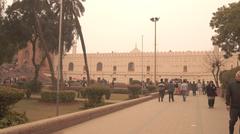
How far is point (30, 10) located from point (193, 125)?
26.3 m

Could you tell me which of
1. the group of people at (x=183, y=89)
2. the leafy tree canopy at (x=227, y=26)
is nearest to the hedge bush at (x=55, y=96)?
the group of people at (x=183, y=89)

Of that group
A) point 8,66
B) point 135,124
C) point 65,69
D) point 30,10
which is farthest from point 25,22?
point 65,69

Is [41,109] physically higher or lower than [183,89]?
lower

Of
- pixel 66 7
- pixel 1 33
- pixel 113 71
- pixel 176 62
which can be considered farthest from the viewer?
pixel 113 71

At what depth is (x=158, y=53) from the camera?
87.9m

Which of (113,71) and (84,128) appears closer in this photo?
(84,128)

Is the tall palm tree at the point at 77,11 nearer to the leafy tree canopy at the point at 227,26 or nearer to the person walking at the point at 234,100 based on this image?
the leafy tree canopy at the point at 227,26

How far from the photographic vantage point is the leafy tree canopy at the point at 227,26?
2938 cm

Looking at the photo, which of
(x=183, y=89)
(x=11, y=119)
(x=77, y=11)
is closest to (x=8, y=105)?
(x=11, y=119)

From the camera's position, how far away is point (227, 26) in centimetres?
2995

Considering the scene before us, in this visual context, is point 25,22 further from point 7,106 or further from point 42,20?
point 7,106

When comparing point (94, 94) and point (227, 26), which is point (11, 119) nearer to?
point (94, 94)

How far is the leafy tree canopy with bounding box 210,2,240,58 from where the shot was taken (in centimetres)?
2938

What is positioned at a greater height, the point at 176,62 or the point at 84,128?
the point at 176,62
